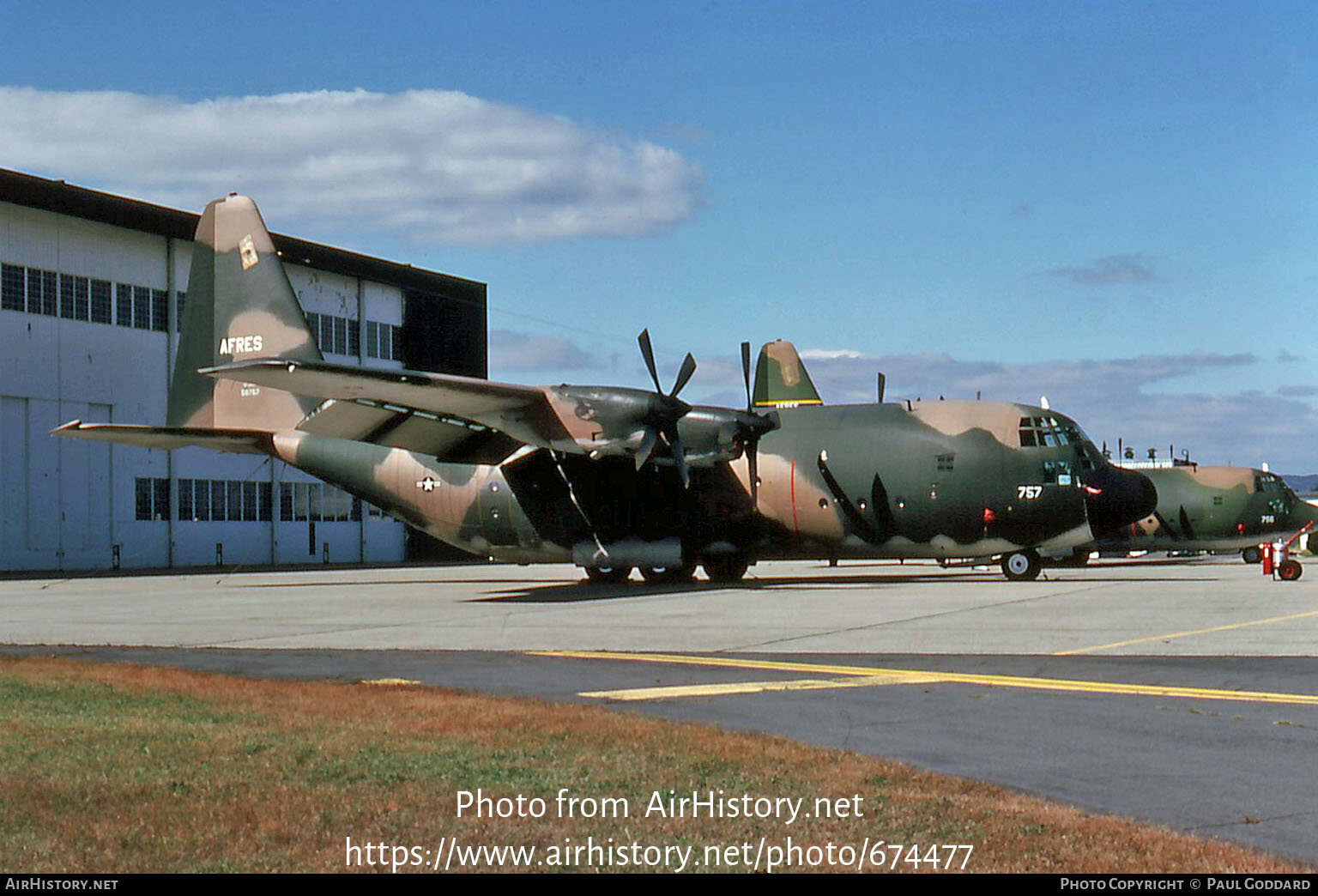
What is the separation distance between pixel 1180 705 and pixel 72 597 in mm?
27158

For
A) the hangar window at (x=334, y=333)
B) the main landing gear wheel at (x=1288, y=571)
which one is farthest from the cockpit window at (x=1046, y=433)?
the hangar window at (x=334, y=333)

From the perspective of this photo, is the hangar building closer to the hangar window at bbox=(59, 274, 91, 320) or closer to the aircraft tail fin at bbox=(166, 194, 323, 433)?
the hangar window at bbox=(59, 274, 91, 320)

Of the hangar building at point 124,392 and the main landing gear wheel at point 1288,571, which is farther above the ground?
the hangar building at point 124,392

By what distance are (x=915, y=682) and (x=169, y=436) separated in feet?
80.0

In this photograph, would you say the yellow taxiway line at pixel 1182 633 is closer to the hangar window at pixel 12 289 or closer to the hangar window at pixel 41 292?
the hangar window at pixel 12 289

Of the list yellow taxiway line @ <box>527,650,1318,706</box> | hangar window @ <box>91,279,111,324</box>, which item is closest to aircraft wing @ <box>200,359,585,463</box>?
yellow taxiway line @ <box>527,650,1318,706</box>

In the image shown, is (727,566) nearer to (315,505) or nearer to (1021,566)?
(1021,566)

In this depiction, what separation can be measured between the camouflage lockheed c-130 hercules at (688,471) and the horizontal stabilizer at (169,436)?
2.4 inches

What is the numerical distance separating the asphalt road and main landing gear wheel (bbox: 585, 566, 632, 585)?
3086 mm

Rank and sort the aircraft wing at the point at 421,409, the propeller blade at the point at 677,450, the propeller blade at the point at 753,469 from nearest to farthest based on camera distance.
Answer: the aircraft wing at the point at 421,409 < the propeller blade at the point at 677,450 < the propeller blade at the point at 753,469

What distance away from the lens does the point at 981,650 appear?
16391mm

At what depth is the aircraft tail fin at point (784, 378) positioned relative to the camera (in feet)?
150
